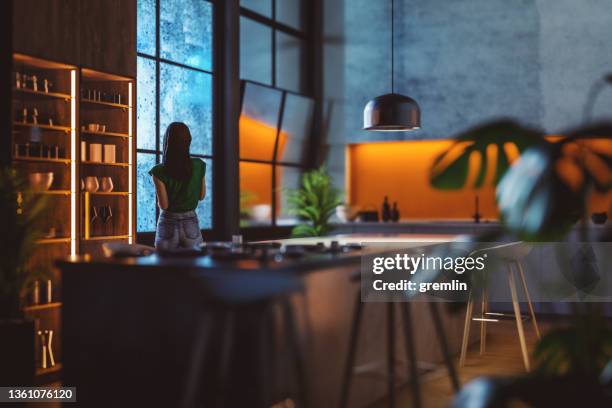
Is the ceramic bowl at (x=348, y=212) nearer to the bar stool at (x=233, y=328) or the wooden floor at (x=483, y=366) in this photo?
the wooden floor at (x=483, y=366)

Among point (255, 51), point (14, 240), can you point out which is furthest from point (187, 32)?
point (14, 240)

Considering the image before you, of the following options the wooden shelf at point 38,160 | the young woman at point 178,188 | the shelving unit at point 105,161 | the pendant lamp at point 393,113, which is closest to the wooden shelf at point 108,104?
the shelving unit at point 105,161

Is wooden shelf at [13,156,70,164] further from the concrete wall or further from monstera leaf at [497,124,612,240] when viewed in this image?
the concrete wall

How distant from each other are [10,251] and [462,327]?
3.37 metres

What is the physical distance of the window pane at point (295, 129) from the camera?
8727 mm

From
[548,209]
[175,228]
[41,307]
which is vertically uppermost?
[548,209]

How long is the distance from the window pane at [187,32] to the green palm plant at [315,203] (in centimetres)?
200

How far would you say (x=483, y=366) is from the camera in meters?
4.98

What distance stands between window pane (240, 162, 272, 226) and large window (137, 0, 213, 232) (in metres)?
0.56

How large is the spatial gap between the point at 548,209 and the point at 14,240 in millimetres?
3236

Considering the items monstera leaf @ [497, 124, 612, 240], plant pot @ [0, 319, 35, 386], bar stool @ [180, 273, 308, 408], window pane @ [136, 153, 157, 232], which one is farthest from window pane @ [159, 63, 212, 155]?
monstera leaf @ [497, 124, 612, 240]

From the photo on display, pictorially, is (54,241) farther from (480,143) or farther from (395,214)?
(395,214)

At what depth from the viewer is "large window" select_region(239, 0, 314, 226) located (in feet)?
26.6

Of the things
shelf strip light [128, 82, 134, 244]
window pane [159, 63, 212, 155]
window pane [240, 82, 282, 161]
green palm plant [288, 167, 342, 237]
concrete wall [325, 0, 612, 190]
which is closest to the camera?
shelf strip light [128, 82, 134, 244]
